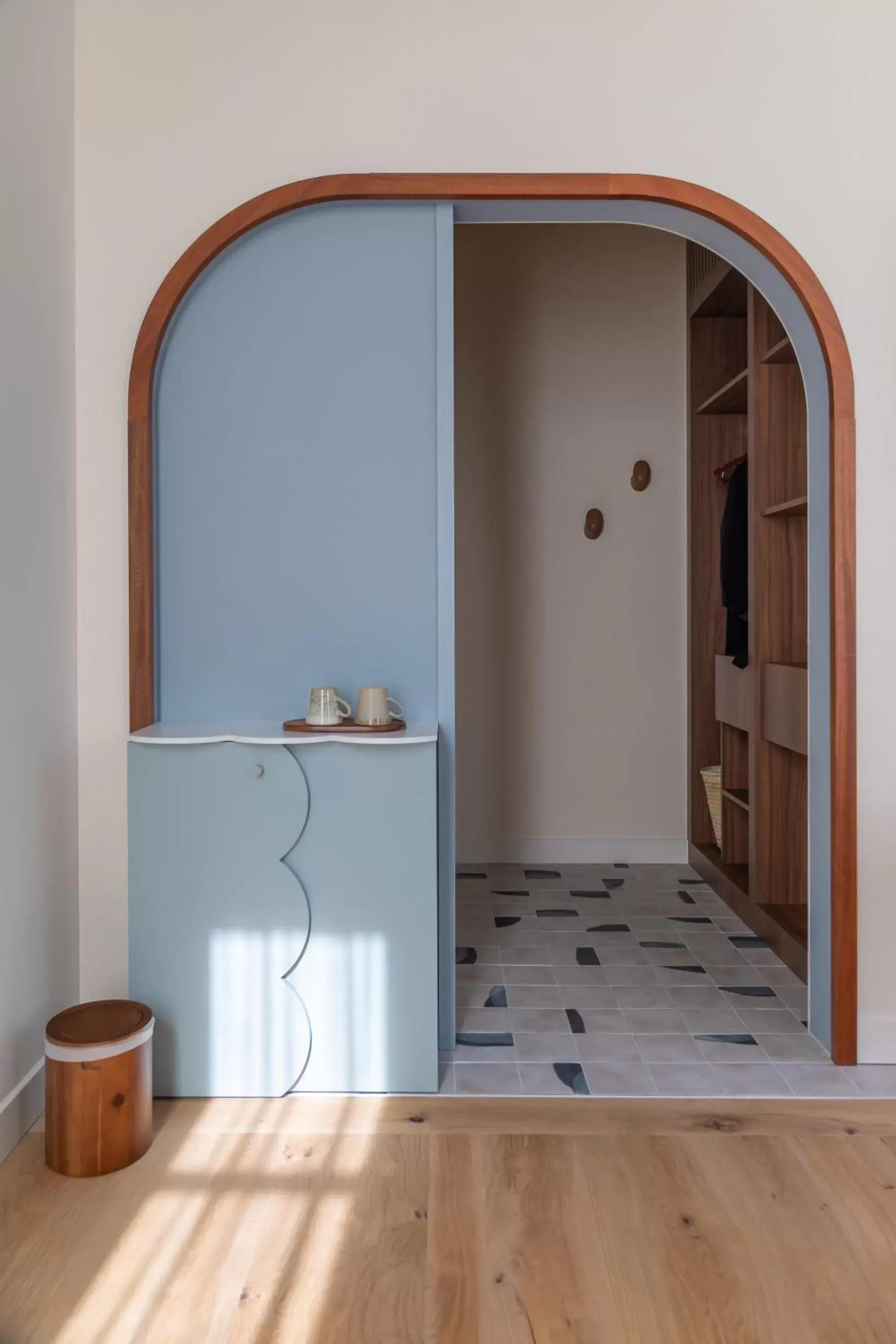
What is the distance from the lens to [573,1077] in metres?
2.41

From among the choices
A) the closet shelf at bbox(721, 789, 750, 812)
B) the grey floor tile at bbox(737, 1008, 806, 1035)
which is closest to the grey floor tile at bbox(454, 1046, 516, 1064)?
the grey floor tile at bbox(737, 1008, 806, 1035)

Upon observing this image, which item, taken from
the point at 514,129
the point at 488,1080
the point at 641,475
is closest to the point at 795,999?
the point at 488,1080

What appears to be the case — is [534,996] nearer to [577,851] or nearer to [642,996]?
[642,996]

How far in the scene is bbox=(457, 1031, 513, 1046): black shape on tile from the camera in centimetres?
261

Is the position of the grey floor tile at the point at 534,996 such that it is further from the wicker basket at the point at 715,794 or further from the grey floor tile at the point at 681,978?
the wicker basket at the point at 715,794

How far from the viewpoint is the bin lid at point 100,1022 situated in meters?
2.03

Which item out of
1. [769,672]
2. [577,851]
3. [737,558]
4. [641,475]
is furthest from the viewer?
[577,851]

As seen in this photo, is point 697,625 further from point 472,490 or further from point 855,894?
point 855,894

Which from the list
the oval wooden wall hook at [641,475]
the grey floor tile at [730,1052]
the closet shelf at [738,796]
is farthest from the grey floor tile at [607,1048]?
the oval wooden wall hook at [641,475]

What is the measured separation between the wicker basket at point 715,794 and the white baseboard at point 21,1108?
2718 mm

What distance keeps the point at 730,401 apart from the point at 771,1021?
247 centimetres

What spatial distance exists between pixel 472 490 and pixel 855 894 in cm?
255

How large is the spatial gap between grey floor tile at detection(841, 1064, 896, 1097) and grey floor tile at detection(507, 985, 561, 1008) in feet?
2.36

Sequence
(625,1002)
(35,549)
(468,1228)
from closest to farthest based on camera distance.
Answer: (468,1228) → (35,549) → (625,1002)
